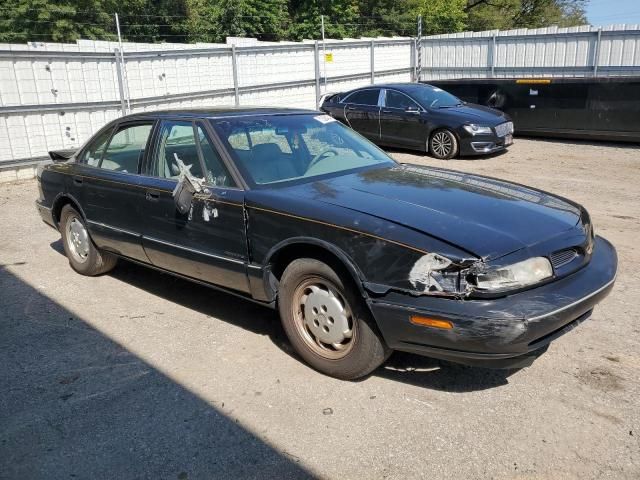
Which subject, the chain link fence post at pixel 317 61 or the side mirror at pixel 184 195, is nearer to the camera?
the side mirror at pixel 184 195

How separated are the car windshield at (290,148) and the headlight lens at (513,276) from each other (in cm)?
165

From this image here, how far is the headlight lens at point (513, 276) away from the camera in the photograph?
295 centimetres

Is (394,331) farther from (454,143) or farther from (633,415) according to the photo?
(454,143)

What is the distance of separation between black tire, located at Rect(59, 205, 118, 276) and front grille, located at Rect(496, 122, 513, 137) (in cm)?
819

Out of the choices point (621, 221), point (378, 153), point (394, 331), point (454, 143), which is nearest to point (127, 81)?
point (454, 143)

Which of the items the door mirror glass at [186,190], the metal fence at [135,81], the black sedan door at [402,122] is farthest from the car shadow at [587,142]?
the door mirror glass at [186,190]

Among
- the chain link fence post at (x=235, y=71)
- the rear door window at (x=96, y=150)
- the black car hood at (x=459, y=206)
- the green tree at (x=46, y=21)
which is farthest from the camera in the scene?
the green tree at (x=46, y=21)

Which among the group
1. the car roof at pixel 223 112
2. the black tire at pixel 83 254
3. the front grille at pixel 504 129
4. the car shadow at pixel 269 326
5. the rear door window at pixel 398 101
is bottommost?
the car shadow at pixel 269 326

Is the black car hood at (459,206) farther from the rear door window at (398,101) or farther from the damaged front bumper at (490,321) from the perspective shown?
the rear door window at (398,101)

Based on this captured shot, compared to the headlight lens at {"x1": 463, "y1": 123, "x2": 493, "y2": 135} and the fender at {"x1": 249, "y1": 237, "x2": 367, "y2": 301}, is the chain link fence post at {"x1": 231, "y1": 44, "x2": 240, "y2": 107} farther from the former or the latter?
the fender at {"x1": 249, "y1": 237, "x2": 367, "y2": 301}

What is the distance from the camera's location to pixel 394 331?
3.16 metres

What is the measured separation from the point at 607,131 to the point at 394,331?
35.0 feet

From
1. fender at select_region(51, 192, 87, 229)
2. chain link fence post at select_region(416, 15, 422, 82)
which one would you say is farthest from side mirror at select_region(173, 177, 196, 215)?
chain link fence post at select_region(416, 15, 422, 82)

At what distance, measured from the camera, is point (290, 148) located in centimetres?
441
